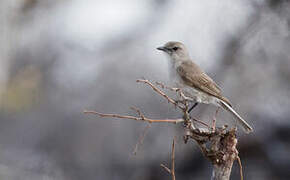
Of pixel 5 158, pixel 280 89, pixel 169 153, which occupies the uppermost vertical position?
pixel 280 89

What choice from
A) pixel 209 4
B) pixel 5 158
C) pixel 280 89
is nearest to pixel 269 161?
pixel 280 89

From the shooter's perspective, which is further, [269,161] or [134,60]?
[134,60]

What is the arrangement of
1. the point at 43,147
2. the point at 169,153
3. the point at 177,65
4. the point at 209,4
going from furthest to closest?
the point at 209,4 < the point at 43,147 < the point at 169,153 < the point at 177,65

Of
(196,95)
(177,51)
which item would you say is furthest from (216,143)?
(177,51)

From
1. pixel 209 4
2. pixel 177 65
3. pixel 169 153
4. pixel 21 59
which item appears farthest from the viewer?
pixel 21 59

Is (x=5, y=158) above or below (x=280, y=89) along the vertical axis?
below

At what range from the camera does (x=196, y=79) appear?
14.0 feet

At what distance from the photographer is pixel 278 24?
6.21 m

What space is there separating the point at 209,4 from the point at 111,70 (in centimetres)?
154

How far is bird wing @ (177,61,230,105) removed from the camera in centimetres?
419

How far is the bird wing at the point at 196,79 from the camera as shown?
419cm

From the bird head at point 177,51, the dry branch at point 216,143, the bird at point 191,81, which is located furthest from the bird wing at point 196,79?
the dry branch at point 216,143

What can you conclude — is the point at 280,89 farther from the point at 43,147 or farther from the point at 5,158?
the point at 5,158

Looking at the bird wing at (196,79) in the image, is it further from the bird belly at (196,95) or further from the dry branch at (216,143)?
the dry branch at (216,143)
